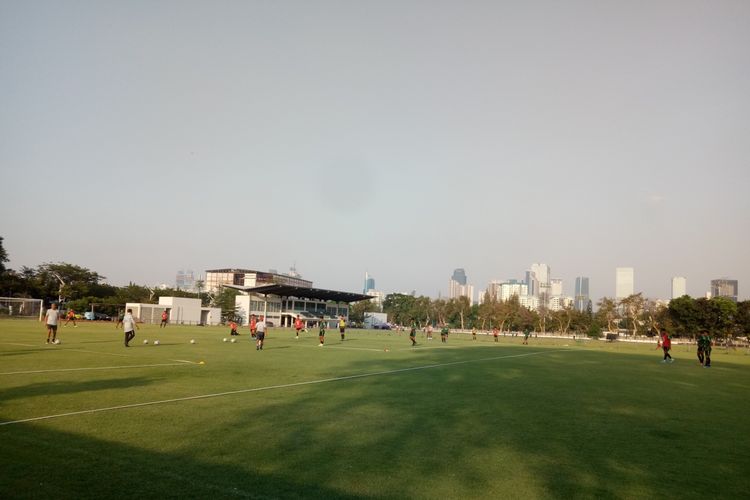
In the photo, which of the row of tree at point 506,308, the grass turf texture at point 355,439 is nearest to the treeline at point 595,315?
the row of tree at point 506,308

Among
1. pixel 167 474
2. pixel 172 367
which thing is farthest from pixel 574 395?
pixel 172 367

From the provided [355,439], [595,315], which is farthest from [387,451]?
[595,315]

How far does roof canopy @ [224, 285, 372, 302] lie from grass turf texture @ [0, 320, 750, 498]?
242 feet

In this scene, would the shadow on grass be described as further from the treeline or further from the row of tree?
the row of tree

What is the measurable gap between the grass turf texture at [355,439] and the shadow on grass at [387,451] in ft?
0.12

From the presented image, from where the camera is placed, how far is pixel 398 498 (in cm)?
602

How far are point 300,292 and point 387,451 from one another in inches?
3642

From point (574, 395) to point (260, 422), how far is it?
1035 centimetres

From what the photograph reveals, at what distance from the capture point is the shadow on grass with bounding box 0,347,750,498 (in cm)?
625

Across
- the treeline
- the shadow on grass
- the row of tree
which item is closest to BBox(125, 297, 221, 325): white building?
the row of tree

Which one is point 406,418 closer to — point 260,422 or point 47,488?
point 260,422

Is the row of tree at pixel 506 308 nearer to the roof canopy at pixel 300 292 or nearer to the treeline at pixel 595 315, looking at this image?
the treeline at pixel 595 315

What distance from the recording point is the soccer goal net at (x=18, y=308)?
69.6 metres

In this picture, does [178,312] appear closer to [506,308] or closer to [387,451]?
[506,308]
